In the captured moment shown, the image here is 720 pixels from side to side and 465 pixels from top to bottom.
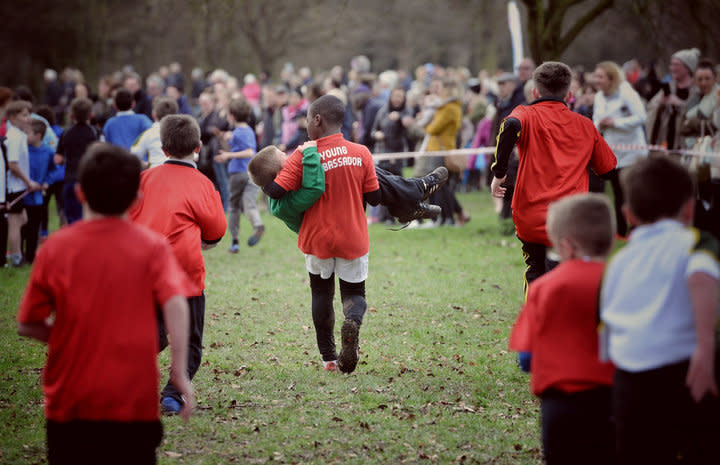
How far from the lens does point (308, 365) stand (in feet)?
22.4

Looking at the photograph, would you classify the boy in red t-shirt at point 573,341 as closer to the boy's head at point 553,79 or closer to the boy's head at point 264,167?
the boy's head at point 553,79

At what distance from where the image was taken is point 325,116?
6012 millimetres

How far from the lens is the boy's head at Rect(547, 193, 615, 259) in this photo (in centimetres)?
332

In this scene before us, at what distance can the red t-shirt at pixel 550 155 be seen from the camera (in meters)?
5.91

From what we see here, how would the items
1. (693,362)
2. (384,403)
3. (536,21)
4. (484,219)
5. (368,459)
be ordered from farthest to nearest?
(484,219) → (536,21) → (384,403) → (368,459) → (693,362)

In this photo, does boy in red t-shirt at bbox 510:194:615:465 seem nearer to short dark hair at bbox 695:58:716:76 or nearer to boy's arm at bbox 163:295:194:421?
boy's arm at bbox 163:295:194:421

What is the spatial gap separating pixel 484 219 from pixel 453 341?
846 cm

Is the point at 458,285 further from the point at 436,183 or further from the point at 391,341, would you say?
the point at 436,183

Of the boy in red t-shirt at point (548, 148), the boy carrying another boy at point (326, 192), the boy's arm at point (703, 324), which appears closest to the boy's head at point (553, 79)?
the boy in red t-shirt at point (548, 148)

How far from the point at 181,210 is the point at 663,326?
3.14 metres

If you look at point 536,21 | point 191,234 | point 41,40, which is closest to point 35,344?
point 191,234

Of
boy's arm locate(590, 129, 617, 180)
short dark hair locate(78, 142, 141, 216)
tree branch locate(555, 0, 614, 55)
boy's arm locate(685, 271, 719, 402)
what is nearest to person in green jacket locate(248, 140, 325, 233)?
boy's arm locate(590, 129, 617, 180)

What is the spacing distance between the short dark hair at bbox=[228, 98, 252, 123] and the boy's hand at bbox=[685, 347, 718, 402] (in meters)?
9.77

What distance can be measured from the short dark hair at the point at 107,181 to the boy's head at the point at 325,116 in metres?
2.78
